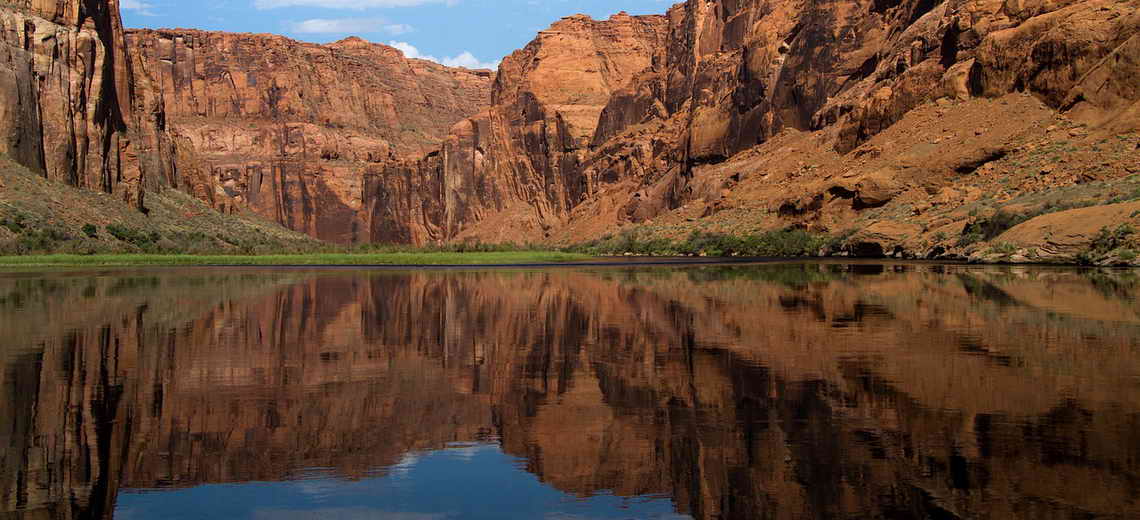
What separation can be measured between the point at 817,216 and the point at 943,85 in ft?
44.0

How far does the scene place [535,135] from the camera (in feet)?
519

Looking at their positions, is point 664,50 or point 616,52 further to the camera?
point 616,52

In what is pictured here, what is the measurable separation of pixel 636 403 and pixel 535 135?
149m

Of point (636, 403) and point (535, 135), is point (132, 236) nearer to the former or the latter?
point (636, 403)

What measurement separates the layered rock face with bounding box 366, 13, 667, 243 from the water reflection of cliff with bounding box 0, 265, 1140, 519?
126 metres

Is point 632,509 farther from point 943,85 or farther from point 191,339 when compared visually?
point 943,85

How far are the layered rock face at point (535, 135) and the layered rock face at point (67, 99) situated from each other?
2508 inches

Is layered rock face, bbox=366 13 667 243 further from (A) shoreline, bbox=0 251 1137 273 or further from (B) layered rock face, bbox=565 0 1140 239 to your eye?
(A) shoreline, bbox=0 251 1137 273

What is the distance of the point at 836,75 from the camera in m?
94.9

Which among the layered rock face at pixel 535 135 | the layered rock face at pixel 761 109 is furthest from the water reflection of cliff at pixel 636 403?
the layered rock face at pixel 535 135

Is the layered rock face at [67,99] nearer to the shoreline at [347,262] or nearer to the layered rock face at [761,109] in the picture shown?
the shoreline at [347,262]

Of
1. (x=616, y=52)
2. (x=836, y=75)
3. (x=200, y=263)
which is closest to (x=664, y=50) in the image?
(x=616, y=52)

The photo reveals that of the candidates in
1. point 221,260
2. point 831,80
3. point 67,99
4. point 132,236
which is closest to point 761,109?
point 831,80

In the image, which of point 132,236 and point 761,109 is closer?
point 132,236
